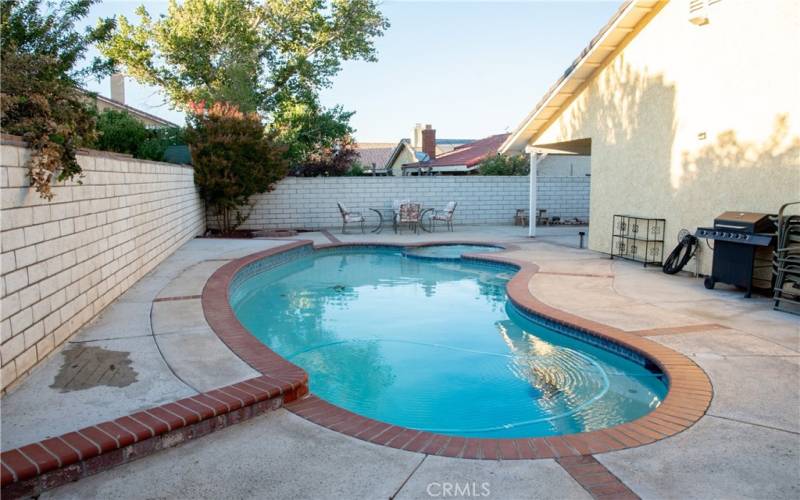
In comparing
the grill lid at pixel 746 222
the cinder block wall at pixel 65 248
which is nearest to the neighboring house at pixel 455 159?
the grill lid at pixel 746 222

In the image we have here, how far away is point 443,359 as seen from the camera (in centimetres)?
589

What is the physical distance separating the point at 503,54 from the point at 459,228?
17.7 feet

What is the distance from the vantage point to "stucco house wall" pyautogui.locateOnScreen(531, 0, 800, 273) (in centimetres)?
698

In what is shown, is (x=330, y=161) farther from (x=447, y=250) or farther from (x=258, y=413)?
(x=258, y=413)

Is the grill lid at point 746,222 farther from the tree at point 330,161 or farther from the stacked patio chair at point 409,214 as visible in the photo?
the tree at point 330,161

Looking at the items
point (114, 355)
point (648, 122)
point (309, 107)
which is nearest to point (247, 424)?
point (114, 355)

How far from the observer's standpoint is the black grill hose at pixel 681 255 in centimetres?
837

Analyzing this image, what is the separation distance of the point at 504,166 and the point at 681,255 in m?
13.0

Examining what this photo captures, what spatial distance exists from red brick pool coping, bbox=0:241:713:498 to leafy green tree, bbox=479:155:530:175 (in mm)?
17305

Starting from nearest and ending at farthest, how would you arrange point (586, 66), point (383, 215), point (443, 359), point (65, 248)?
point (65, 248) → point (443, 359) → point (586, 66) → point (383, 215)

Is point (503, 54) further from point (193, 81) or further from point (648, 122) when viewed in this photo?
point (193, 81)

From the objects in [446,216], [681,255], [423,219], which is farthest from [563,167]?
[681,255]

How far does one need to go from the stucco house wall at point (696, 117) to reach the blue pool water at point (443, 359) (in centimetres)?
322

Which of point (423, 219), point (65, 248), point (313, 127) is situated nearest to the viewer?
point (65, 248)
